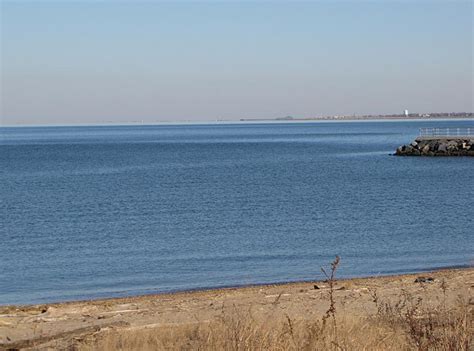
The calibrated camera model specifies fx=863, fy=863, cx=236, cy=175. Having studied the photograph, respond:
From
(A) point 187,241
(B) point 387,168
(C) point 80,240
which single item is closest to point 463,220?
(A) point 187,241

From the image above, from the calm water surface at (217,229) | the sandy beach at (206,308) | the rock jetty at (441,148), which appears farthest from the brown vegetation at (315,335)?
the rock jetty at (441,148)

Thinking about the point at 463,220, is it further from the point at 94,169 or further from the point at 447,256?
the point at 94,169

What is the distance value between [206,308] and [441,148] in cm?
6562

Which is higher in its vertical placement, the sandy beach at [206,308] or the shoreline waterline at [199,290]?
the sandy beach at [206,308]

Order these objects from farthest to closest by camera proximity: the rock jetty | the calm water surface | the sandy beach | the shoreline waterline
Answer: the rock jetty < the calm water surface < the shoreline waterline < the sandy beach

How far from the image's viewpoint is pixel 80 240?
26.7 m

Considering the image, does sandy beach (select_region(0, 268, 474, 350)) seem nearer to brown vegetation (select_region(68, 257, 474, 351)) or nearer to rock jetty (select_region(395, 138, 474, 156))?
brown vegetation (select_region(68, 257, 474, 351))

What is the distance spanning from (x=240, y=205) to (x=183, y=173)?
2619 centimetres

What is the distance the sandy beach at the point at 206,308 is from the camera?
10.9m

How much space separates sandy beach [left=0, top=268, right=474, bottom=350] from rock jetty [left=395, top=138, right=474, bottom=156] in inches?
2311

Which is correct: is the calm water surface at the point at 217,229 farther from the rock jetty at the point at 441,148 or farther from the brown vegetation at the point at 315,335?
the rock jetty at the point at 441,148

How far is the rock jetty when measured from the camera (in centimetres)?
7488

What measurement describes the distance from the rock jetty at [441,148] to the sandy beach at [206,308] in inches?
2311

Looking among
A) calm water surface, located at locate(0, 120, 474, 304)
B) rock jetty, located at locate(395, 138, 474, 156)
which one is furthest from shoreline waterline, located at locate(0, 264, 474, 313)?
rock jetty, located at locate(395, 138, 474, 156)
